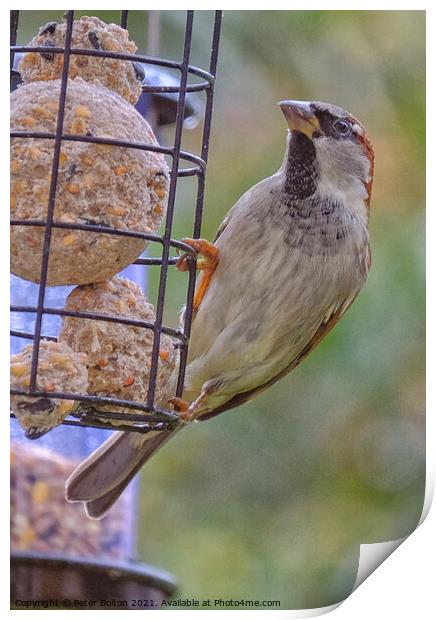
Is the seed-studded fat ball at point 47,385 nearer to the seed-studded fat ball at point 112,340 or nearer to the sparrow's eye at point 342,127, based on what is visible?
the seed-studded fat ball at point 112,340

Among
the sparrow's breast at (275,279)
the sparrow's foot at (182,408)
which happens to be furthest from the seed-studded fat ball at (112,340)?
the sparrow's breast at (275,279)

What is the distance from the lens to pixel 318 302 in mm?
1244

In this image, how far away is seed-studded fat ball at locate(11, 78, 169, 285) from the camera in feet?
2.85

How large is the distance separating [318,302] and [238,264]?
0.10 meters

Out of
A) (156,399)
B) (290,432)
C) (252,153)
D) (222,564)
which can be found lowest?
(222,564)

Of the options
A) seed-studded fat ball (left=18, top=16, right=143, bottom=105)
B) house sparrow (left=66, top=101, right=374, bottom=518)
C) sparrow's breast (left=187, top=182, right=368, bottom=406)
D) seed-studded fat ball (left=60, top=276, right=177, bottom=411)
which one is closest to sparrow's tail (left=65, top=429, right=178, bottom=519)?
house sparrow (left=66, top=101, right=374, bottom=518)

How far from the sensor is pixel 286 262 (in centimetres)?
122

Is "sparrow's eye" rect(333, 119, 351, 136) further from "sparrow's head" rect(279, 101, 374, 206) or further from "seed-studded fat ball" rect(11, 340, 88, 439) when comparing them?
"seed-studded fat ball" rect(11, 340, 88, 439)

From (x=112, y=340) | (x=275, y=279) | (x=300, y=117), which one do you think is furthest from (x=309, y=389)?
(x=112, y=340)

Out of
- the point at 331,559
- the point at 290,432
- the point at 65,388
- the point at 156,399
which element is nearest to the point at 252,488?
the point at 290,432

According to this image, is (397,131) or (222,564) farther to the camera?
(222,564)

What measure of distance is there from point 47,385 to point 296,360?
52 cm

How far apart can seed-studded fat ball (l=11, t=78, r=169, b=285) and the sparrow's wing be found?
43cm
